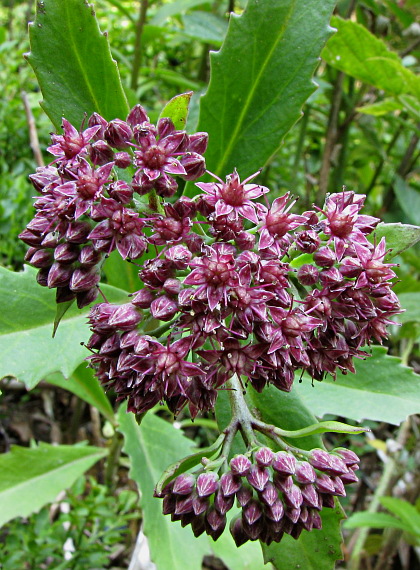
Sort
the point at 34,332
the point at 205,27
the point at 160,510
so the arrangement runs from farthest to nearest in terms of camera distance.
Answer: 1. the point at 205,27
2. the point at 160,510
3. the point at 34,332

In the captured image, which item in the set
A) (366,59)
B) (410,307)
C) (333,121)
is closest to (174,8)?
(333,121)

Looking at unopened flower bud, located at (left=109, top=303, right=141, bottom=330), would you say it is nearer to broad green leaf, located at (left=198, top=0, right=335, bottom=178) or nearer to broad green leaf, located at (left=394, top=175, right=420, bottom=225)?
broad green leaf, located at (left=198, top=0, right=335, bottom=178)

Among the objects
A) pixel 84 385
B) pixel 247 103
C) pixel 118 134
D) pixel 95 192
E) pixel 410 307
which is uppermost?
pixel 247 103

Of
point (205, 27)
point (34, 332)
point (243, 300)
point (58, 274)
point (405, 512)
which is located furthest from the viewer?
point (205, 27)

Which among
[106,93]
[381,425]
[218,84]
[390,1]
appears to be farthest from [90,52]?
[381,425]

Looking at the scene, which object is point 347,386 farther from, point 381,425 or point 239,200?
point 381,425

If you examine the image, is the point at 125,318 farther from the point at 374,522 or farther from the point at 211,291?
the point at 374,522

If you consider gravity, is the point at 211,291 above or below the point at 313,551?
above

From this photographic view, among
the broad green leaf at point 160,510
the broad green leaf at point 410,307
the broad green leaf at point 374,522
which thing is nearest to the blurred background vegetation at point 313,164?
the broad green leaf at point 410,307
